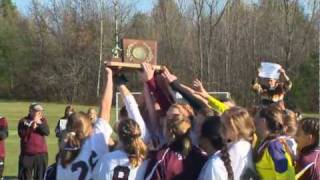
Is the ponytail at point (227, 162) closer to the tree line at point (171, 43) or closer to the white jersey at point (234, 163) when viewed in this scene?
the white jersey at point (234, 163)

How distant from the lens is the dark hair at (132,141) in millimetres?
5305

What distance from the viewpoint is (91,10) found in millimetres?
75750

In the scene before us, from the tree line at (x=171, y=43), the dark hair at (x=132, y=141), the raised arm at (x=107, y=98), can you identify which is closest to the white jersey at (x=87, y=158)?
the raised arm at (x=107, y=98)

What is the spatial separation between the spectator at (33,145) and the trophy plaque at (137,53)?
7.47m

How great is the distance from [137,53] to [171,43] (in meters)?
63.6

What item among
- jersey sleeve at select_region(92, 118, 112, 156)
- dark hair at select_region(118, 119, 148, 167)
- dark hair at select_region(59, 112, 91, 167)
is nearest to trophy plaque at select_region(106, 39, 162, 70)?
jersey sleeve at select_region(92, 118, 112, 156)

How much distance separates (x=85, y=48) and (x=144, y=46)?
67088 millimetres

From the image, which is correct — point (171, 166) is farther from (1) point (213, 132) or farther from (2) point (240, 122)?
(2) point (240, 122)

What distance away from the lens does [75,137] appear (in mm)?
5863

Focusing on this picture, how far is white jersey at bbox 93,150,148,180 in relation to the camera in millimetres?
5387

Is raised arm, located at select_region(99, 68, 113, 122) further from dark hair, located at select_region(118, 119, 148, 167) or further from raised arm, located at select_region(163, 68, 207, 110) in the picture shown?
dark hair, located at select_region(118, 119, 148, 167)

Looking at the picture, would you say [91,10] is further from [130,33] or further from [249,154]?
[249,154]

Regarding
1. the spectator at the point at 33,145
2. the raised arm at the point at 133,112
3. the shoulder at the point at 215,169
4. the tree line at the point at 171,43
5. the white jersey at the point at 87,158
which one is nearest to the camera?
the shoulder at the point at 215,169

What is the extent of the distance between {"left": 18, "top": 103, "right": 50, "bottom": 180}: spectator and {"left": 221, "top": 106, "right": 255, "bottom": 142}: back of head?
345 inches
